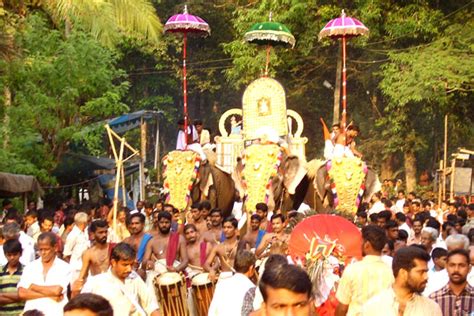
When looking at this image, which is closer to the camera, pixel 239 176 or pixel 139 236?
pixel 139 236

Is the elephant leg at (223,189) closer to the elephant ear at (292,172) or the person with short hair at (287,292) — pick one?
the elephant ear at (292,172)

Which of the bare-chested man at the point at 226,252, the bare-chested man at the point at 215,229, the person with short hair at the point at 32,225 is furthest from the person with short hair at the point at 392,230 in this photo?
the person with short hair at the point at 32,225

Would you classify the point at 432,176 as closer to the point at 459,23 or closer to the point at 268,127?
the point at 459,23

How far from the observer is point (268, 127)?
17656 millimetres

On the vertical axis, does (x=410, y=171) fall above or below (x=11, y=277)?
above

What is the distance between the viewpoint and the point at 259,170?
16453 mm

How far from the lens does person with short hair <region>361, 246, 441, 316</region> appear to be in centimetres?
648

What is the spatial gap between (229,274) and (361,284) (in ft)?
7.06

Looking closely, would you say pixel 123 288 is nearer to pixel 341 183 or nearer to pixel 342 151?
pixel 341 183

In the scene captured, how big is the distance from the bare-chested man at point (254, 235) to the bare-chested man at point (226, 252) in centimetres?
13

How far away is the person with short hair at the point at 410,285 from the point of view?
648 centimetres

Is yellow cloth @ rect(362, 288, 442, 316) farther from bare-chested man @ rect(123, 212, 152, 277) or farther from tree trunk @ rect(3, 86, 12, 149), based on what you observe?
tree trunk @ rect(3, 86, 12, 149)

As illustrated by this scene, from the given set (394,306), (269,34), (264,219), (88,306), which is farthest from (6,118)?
(88,306)

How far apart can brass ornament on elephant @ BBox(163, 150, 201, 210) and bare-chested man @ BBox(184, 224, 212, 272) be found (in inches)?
224
